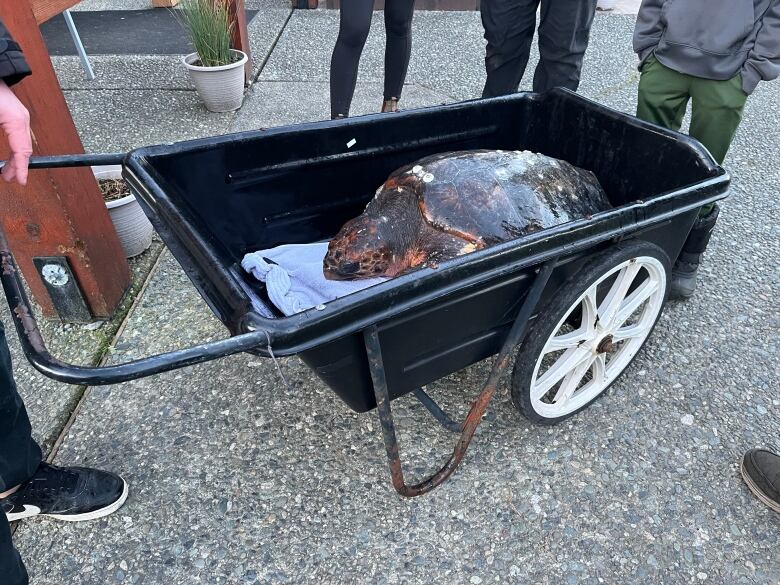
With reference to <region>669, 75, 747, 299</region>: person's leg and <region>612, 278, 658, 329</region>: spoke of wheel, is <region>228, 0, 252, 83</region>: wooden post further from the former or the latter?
<region>612, 278, 658, 329</region>: spoke of wheel

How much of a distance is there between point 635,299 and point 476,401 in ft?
2.24

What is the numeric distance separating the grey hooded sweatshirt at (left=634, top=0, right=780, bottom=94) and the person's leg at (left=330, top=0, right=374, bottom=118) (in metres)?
1.33

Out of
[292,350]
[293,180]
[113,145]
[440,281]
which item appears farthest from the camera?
[113,145]

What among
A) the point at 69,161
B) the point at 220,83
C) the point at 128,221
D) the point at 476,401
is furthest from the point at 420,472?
the point at 220,83

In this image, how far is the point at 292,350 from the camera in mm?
1082

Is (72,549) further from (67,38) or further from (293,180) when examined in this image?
(67,38)

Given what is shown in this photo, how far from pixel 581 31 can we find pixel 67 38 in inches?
188

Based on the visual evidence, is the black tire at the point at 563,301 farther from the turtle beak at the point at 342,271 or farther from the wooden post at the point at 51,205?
the wooden post at the point at 51,205

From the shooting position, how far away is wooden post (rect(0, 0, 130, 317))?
183 centimetres

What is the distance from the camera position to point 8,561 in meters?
1.26

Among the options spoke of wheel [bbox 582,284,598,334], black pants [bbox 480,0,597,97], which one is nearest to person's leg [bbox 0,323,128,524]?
spoke of wheel [bbox 582,284,598,334]

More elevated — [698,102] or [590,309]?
[698,102]

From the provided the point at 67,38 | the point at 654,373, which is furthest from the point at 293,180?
the point at 67,38

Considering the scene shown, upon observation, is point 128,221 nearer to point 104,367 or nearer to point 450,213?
point 450,213
